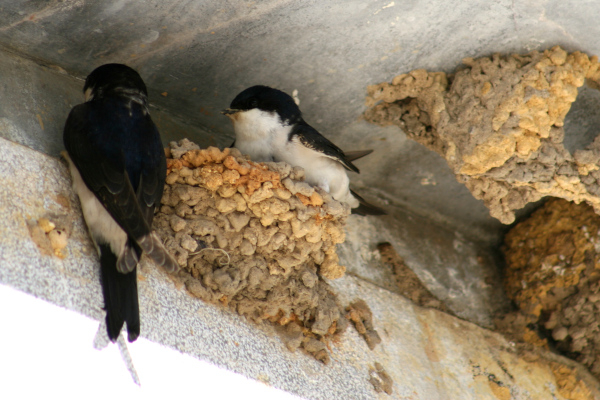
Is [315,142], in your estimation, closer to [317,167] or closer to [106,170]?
[317,167]

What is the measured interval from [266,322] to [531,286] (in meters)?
2.15

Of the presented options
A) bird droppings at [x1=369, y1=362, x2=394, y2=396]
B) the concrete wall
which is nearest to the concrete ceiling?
the concrete wall

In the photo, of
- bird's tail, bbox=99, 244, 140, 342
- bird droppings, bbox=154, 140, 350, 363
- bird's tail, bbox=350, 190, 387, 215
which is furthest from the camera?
bird's tail, bbox=350, 190, 387, 215

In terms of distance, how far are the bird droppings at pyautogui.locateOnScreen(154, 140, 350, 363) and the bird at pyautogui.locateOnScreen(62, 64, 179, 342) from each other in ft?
0.77

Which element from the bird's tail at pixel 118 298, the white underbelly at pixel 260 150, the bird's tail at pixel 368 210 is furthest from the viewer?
the bird's tail at pixel 368 210

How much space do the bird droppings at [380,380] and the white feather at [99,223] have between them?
1.44 meters

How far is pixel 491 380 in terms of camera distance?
4.14 m

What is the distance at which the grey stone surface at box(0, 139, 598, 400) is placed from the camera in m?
2.74

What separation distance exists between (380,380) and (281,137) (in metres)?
1.33

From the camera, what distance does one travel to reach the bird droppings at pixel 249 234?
133 inches

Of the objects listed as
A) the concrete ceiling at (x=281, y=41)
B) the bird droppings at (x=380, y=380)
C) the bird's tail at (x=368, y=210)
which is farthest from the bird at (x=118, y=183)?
the bird's tail at (x=368, y=210)

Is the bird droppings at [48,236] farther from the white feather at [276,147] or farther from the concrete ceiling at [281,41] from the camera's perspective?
the white feather at [276,147]

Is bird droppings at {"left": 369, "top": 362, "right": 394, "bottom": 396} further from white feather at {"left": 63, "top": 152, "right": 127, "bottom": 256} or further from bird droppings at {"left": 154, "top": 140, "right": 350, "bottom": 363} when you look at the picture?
white feather at {"left": 63, "top": 152, "right": 127, "bottom": 256}

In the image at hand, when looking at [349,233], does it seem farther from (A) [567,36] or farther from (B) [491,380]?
(A) [567,36]
